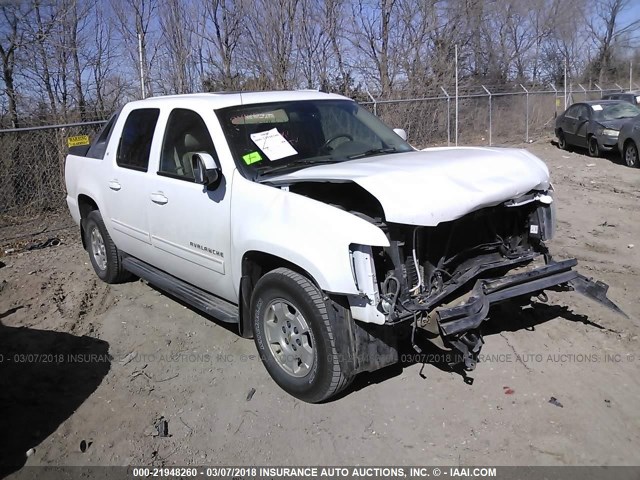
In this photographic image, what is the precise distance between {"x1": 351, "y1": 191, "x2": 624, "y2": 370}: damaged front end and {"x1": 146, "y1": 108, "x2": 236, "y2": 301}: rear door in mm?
1261

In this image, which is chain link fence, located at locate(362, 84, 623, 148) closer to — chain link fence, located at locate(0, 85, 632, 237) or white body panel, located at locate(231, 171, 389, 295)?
chain link fence, located at locate(0, 85, 632, 237)

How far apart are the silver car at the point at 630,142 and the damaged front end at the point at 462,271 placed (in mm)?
11085

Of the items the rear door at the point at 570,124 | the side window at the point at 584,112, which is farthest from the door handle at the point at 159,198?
the rear door at the point at 570,124

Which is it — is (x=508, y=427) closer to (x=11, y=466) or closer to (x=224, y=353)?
(x=224, y=353)

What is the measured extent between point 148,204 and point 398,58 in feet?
55.6

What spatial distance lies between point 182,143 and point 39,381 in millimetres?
Result: 2137

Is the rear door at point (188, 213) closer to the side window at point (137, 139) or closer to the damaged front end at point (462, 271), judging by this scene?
the side window at point (137, 139)

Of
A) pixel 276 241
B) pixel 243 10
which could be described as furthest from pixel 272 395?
pixel 243 10

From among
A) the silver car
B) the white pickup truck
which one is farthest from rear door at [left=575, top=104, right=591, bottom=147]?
the white pickup truck

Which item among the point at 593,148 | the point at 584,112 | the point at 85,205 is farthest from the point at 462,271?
the point at 584,112

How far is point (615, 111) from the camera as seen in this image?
1591 centimetres

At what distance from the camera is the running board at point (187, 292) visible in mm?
4296

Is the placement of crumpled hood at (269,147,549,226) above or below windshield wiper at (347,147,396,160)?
below

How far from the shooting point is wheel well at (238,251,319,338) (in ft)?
12.9
